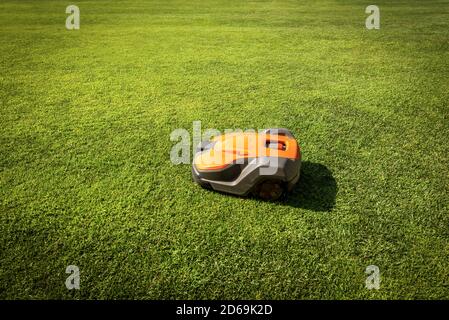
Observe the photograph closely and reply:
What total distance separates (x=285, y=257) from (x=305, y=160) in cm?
137

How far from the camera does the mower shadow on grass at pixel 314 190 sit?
3.19 meters

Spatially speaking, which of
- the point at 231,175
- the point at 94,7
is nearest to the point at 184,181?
the point at 231,175

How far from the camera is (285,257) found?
108 inches

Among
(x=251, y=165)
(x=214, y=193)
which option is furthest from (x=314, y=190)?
(x=214, y=193)

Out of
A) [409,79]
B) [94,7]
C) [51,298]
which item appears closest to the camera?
[51,298]

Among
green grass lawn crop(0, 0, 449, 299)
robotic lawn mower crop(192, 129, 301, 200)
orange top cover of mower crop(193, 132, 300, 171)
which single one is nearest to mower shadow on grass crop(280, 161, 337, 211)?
green grass lawn crop(0, 0, 449, 299)

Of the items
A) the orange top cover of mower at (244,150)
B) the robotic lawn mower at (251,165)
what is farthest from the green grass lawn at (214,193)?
the orange top cover of mower at (244,150)

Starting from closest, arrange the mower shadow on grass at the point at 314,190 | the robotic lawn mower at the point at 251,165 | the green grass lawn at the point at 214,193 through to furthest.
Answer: the green grass lawn at the point at 214,193 → the robotic lawn mower at the point at 251,165 → the mower shadow on grass at the point at 314,190

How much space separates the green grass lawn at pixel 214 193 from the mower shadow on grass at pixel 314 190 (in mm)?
17

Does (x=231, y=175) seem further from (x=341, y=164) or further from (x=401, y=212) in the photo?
(x=401, y=212)

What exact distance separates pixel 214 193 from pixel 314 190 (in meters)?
1.00

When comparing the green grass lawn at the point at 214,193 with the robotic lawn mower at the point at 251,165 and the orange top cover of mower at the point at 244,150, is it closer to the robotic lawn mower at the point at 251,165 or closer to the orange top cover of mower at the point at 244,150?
the robotic lawn mower at the point at 251,165

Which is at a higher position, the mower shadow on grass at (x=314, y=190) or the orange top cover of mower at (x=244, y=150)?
the orange top cover of mower at (x=244, y=150)

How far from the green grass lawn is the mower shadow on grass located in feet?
0.06
